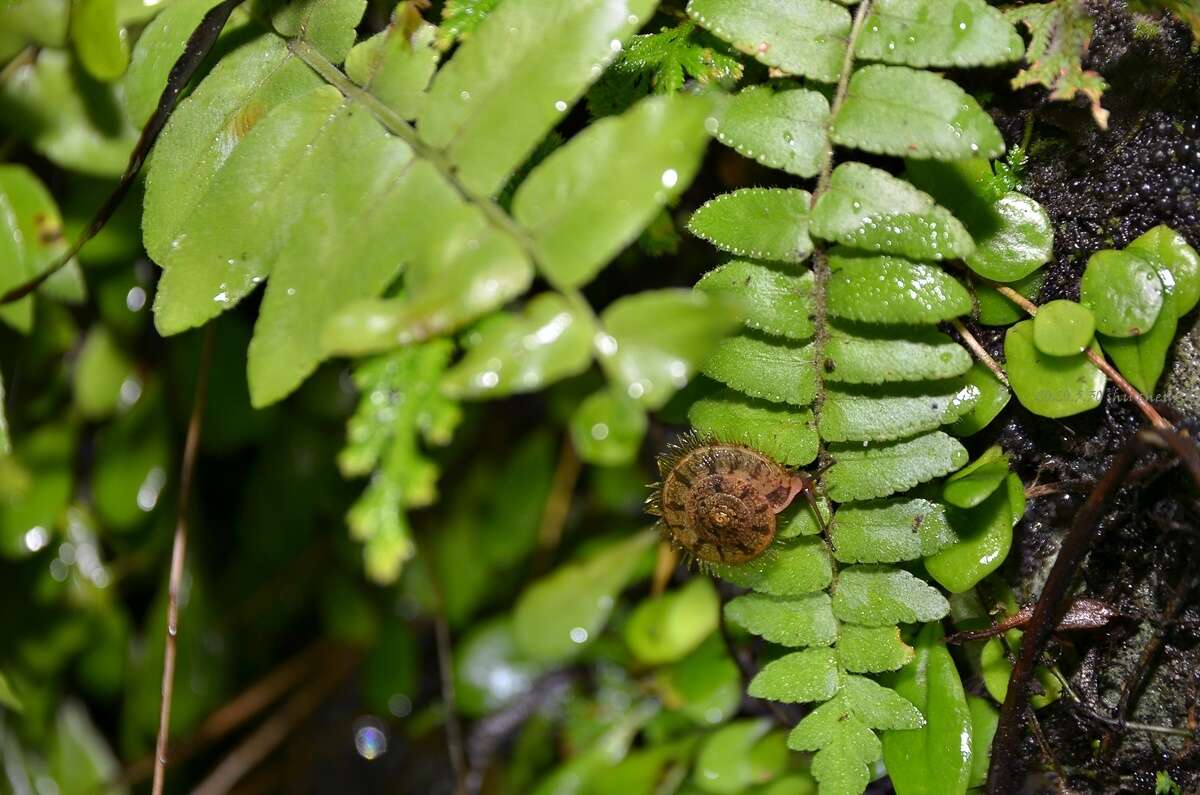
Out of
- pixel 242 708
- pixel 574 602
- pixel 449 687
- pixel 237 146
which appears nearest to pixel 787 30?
pixel 237 146

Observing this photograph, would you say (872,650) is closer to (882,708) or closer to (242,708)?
(882,708)

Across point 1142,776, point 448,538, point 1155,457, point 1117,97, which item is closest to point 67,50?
point 448,538

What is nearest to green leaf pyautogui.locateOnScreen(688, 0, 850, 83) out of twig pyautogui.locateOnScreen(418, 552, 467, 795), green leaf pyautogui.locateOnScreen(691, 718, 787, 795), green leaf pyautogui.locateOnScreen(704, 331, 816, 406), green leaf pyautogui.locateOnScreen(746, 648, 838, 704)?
green leaf pyautogui.locateOnScreen(704, 331, 816, 406)

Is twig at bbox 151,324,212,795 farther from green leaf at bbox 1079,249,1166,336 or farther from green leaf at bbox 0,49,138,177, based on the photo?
green leaf at bbox 1079,249,1166,336

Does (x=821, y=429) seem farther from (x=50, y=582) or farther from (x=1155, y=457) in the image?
(x=50, y=582)

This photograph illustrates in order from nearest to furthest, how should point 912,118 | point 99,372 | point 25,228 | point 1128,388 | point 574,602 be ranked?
1. point 912,118
2. point 1128,388
3. point 25,228
4. point 574,602
5. point 99,372

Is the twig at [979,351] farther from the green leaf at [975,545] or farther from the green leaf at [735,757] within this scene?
the green leaf at [735,757]

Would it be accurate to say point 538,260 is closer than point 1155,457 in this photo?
Yes
